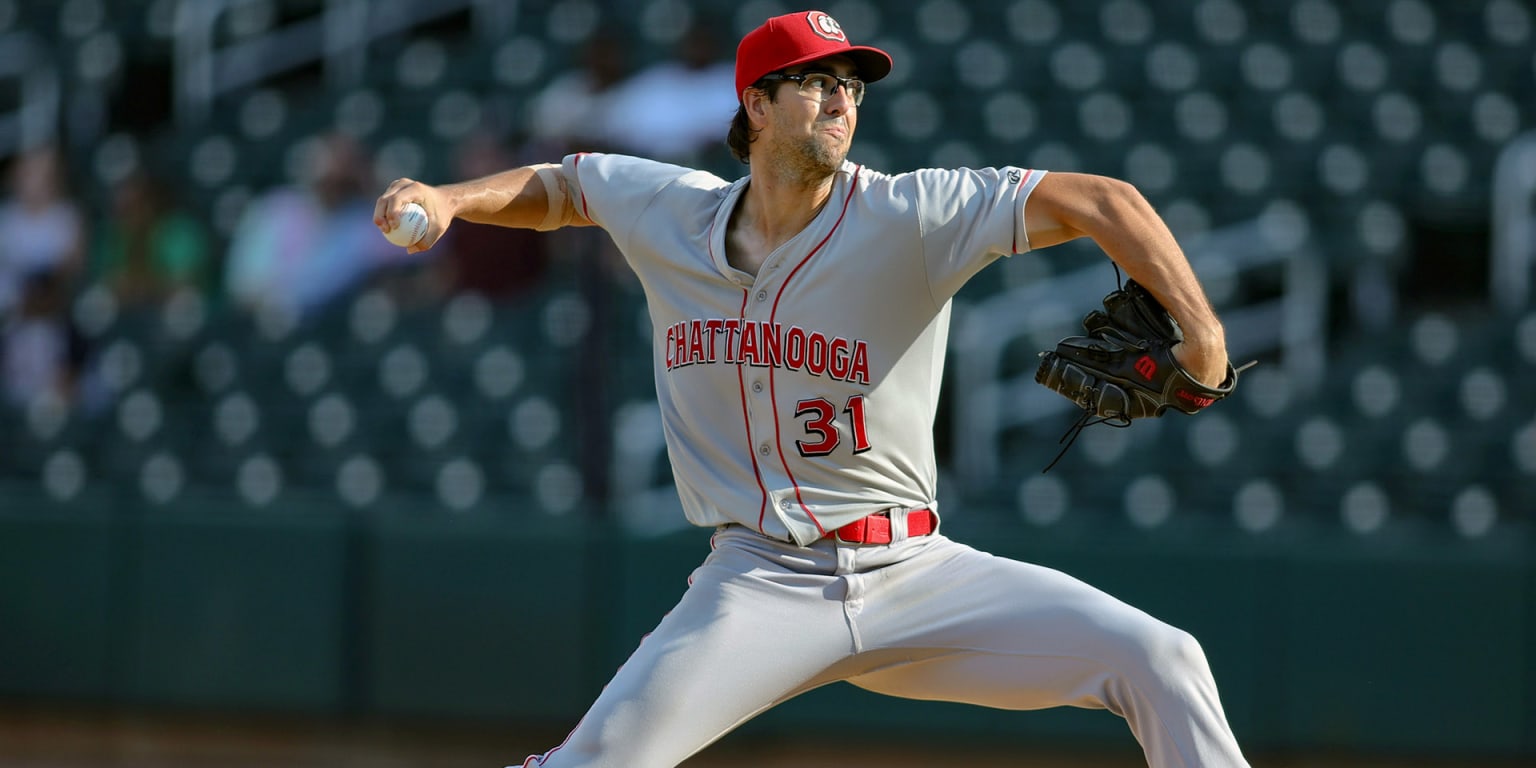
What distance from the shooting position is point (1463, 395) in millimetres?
7922

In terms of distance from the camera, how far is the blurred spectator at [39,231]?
26.6 feet

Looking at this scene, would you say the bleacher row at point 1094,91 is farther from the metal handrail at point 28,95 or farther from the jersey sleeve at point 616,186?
the jersey sleeve at point 616,186

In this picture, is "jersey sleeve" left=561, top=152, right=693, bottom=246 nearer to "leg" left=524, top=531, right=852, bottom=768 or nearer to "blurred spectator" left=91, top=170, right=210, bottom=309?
"leg" left=524, top=531, right=852, bottom=768

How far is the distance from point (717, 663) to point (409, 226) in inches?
38.0

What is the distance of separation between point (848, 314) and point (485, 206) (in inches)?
30.9

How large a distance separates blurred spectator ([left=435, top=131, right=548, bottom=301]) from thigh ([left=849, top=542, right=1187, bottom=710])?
4.96m

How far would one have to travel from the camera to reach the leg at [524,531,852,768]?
3.00 metres

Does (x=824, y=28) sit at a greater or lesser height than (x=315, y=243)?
greater

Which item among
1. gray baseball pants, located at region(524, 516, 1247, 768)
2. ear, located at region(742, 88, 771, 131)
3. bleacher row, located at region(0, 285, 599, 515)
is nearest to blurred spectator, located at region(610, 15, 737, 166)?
bleacher row, located at region(0, 285, 599, 515)

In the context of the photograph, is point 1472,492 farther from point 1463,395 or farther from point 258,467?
point 258,467

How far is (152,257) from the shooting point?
332 inches

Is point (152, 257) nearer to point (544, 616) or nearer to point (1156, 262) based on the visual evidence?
point (544, 616)

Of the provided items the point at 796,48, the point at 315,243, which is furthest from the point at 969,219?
the point at 315,243

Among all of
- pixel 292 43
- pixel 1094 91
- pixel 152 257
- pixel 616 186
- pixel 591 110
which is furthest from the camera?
pixel 292 43
